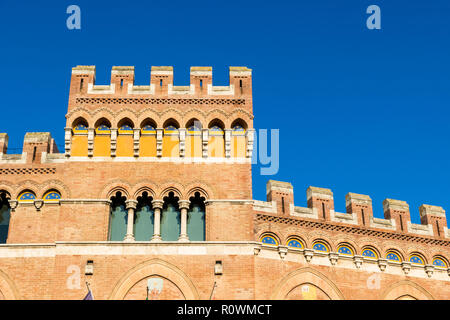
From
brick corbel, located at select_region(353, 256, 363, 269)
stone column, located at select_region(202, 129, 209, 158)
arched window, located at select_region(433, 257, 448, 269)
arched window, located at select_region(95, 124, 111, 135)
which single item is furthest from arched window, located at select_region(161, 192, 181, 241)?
arched window, located at select_region(433, 257, 448, 269)

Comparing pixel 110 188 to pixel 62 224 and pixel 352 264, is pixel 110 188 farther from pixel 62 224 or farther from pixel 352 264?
pixel 352 264

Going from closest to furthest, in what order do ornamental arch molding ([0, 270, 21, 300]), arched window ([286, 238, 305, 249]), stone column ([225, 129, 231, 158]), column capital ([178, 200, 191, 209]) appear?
ornamental arch molding ([0, 270, 21, 300]) → column capital ([178, 200, 191, 209]) → stone column ([225, 129, 231, 158]) → arched window ([286, 238, 305, 249])

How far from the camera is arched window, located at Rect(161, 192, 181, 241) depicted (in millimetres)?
25719

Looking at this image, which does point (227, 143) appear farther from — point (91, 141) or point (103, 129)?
point (91, 141)

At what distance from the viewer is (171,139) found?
2728 centimetres

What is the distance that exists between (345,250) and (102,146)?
11.3 m

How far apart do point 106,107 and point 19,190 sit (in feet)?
16.2

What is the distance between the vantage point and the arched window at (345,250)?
28016 millimetres

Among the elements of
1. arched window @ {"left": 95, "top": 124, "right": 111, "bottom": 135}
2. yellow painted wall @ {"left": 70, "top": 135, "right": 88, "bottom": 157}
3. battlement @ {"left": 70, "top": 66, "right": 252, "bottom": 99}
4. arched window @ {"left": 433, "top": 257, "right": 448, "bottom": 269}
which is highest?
battlement @ {"left": 70, "top": 66, "right": 252, "bottom": 99}

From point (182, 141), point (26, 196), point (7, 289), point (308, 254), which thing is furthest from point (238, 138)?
point (7, 289)

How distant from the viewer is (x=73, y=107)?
27328mm

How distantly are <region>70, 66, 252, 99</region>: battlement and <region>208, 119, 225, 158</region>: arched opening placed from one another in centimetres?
131

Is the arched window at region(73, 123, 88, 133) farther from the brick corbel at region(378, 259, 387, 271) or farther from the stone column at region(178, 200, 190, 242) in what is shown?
the brick corbel at region(378, 259, 387, 271)
